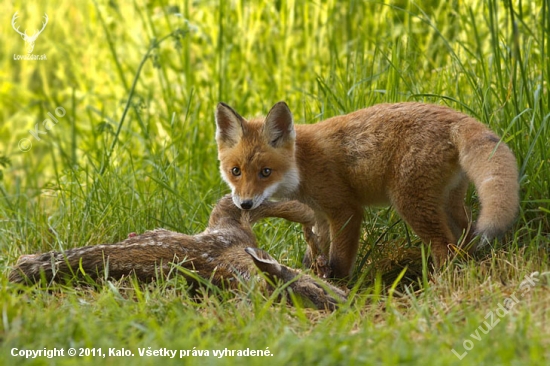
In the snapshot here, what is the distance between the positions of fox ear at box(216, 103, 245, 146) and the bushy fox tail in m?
1.58

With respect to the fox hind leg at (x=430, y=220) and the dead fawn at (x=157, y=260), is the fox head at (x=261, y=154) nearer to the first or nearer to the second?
the dead fawn at (x=157, y=260)

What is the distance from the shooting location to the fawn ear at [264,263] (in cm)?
394

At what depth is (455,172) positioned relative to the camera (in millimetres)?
4609

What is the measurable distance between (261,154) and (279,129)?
0.24 metres

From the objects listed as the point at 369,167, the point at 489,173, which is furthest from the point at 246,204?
the point at 489,173

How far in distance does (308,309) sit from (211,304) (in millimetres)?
534

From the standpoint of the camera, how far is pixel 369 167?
4.91 m

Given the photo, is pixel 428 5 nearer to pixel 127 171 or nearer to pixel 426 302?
pixel 127 171

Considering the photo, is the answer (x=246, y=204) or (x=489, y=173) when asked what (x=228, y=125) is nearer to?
(x=246, y=204)

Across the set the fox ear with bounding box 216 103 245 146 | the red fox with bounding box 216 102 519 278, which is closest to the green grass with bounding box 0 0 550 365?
the red fox with bounding box 216 102 519 278

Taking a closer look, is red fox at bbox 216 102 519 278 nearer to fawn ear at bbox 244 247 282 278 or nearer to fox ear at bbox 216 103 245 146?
fox ear at bbox 216 103 245 146

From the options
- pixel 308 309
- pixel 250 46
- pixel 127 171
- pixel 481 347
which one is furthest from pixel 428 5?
pixel 481 347

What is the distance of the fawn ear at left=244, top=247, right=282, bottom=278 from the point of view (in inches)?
155

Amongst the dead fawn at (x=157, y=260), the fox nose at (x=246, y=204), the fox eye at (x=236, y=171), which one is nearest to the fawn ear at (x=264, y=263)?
the dead fawn at (x=157, y=260)
